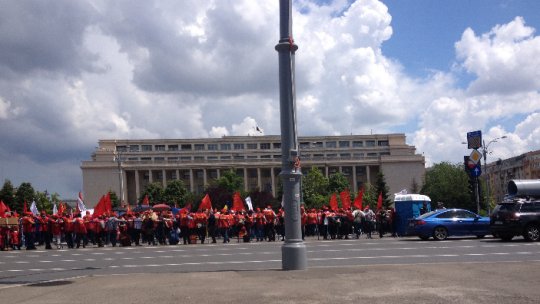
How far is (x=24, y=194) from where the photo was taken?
101 meters

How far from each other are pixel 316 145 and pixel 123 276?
143 m

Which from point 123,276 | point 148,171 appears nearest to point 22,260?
point 123,276

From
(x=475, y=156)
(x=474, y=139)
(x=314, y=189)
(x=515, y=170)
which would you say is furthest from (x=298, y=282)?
(x=515, y=170)

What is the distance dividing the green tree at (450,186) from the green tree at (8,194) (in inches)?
2590

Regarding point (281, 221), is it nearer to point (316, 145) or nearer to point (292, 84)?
point (292, 84)

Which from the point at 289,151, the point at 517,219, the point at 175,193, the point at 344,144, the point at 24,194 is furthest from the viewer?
the point at 344,144

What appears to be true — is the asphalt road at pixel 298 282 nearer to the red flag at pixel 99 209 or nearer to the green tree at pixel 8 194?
the red flag at pixel 99 209

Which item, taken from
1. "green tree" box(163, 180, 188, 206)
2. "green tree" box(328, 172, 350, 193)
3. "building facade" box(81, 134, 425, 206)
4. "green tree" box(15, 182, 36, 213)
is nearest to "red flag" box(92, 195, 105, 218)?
"green tree" box(15, 182, 36, 213)

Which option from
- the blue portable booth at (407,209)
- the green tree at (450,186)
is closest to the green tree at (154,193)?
the green tree at (450,186)

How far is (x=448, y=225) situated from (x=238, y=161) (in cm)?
11983

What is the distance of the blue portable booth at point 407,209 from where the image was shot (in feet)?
99.7

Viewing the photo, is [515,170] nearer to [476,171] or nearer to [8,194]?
[8,194]

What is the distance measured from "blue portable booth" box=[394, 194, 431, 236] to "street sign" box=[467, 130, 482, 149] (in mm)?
3577

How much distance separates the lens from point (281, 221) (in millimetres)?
30750
